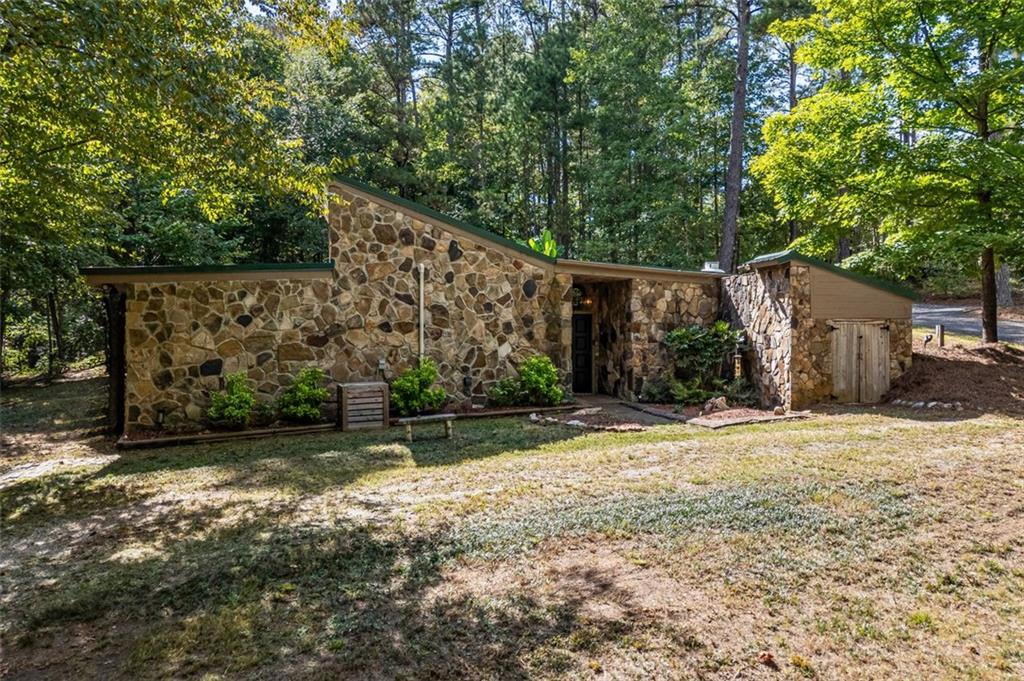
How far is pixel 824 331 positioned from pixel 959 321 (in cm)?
1185

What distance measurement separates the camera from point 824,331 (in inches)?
400

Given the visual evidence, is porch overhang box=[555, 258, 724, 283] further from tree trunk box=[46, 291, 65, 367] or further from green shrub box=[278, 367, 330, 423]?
tree trunk box=[46, 291, 65, 367]

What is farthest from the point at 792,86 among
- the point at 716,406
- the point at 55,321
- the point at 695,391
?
the point at 55,321

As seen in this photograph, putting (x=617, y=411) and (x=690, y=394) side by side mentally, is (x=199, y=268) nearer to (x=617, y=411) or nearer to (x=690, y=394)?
(x=617, y=411)

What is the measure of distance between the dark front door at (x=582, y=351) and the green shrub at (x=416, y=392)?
176 inches

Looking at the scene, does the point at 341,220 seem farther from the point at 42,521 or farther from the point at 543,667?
the point at 543,667

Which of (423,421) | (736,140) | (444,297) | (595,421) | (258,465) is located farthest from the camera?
(736,140)

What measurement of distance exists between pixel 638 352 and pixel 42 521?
954cm

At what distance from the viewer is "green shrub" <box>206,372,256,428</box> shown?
339 inches

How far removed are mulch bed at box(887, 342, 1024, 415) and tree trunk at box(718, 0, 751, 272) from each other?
6790 mm

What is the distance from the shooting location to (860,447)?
21.1 feet

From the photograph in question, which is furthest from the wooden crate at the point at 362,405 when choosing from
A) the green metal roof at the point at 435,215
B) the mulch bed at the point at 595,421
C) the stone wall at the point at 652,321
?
the stone wall at the point at 652,321

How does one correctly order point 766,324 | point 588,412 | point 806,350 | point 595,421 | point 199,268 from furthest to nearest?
point 766,324
point 588,412
point 806,350
point 595,421
point 199,268

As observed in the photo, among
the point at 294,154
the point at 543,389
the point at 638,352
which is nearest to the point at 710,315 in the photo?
the point at 638,352
